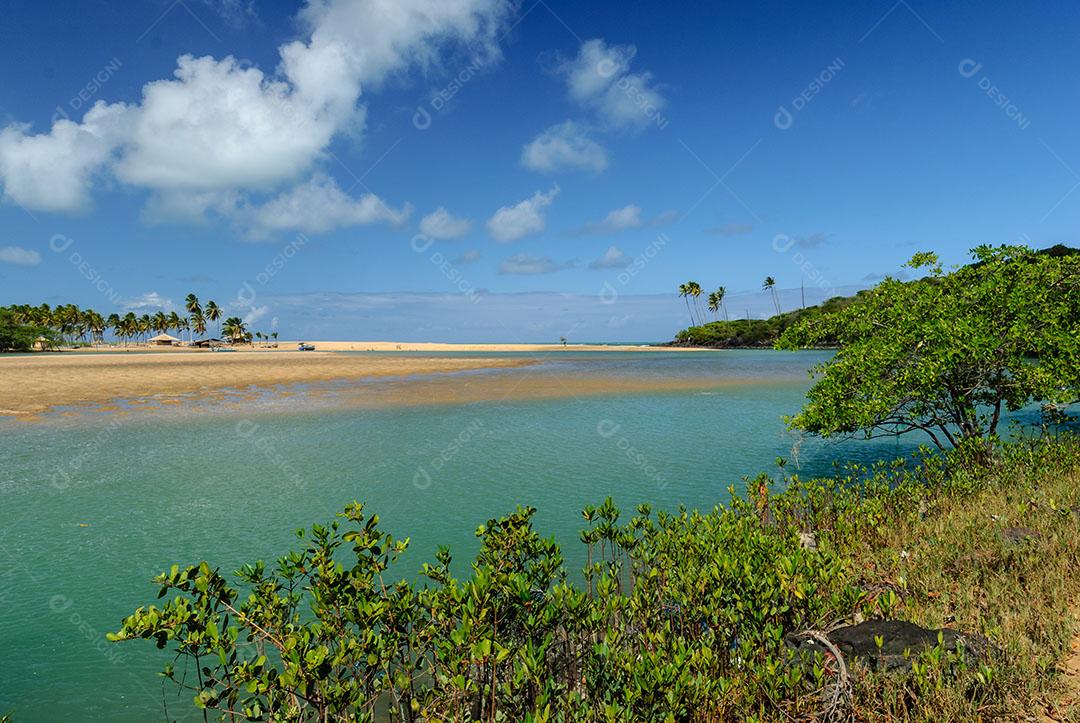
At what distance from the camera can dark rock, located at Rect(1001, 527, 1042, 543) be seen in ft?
28.7

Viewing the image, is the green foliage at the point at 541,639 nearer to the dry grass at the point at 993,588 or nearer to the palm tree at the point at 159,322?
the dry grass at the point at 993,588

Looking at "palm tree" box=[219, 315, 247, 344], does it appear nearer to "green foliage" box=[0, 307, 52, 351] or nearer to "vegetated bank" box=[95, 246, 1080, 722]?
"green foliage" box=[0, 307, 52, 351]

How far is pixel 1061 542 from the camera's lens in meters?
8.23

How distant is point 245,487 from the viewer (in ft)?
59.1

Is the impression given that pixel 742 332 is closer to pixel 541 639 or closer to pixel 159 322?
pixel 541 639

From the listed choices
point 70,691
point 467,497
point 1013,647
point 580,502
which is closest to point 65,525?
point 70,691

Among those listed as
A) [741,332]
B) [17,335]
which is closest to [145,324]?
[17,335]

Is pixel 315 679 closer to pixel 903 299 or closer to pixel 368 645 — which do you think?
pixel 368 645

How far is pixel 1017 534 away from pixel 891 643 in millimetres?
5204

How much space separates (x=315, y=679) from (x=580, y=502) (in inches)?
474

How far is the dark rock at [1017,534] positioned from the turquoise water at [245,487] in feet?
24.3

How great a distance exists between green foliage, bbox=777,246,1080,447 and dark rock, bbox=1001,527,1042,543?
17.6 ft

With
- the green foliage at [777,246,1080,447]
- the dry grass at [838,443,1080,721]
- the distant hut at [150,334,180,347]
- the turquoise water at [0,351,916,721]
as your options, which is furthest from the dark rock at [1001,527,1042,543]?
the distant hut at [150,334,180,347]

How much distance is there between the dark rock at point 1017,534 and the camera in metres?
8.75
